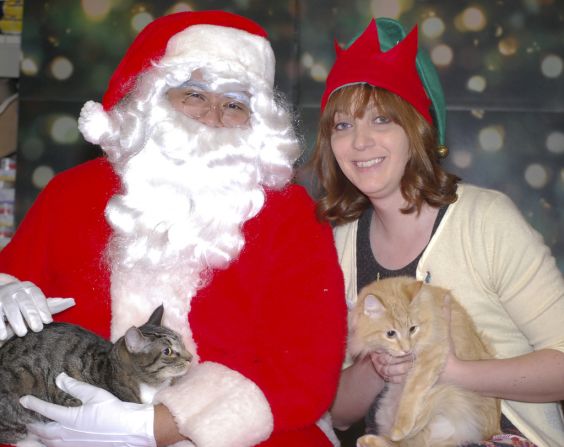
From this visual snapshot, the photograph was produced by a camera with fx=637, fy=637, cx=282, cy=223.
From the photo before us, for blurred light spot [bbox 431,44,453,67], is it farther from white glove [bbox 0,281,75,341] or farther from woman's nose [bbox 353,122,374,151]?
white glove [bbox 0,281,75,341]

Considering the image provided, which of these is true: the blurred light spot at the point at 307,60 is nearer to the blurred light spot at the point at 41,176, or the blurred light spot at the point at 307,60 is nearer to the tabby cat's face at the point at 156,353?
the blurred light spot at the point at 41,176

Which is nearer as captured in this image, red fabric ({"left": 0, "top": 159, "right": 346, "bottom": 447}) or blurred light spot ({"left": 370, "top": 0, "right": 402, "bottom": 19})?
red fabric ({"left": 0, "top": 159, "right": 346, "bottom": 447})

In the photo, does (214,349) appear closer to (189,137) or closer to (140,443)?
(140,443)

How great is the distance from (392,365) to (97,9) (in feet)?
7.55

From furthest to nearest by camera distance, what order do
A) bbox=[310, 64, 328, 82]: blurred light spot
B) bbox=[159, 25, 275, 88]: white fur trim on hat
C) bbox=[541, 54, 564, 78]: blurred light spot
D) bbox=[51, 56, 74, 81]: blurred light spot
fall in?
bbox=[51, 56, 74, 81]: blurred light spot, bbox=[310, 64, 328, 82]: blurred light spot, bbox=[541, 54, 564, 78]: blurred light spot, bbox=[159, 25, 275, 88]: white fur trim on hat

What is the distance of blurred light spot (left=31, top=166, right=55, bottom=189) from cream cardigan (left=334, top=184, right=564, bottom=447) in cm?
193

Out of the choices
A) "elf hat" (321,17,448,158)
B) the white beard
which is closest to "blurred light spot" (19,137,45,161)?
the white beard

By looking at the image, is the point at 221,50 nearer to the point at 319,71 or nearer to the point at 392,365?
the point at 392,365

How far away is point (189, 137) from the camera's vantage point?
1.69 meters

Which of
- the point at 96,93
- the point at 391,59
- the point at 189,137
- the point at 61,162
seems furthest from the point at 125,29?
the point at 391,59

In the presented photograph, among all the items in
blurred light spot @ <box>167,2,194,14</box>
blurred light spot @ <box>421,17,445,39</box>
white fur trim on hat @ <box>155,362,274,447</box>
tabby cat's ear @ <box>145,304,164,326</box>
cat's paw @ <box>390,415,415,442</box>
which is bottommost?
cat's paw @ <box>390,415,415,442</box>

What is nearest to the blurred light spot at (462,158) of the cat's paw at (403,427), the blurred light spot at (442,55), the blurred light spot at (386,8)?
the blurred light spot at (442,55)

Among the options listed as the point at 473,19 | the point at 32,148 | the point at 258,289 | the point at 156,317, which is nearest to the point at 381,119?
the point at 258,289

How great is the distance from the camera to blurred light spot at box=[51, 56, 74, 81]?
309cm
